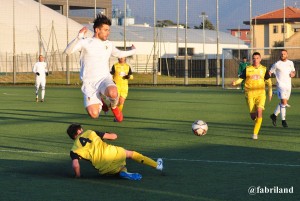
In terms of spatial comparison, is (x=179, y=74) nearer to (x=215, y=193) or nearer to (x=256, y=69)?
(x=256, y=69)

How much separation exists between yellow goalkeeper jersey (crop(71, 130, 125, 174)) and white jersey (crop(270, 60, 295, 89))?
11.3 m

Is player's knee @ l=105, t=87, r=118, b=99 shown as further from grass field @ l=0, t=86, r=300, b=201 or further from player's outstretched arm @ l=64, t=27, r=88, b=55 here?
grass field @ l=0, t=86, r=300, b=201

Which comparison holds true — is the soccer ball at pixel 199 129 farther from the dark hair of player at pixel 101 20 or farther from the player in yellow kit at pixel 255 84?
the dark hair of player at pixel 101 20

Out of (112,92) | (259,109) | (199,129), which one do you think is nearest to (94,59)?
(112,92)

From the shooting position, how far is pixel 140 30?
9656cm

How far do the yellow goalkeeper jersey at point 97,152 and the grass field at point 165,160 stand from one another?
23cm

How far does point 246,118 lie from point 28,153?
426 inches

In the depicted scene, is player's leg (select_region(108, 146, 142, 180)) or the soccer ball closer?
player's leg (select_region(108, 146, 142, 180))

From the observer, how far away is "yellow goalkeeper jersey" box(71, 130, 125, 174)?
1140 cm

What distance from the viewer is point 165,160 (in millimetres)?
13773

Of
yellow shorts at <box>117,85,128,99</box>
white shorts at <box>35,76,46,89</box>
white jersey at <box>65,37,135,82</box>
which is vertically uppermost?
white jersey at <box>65,37,135,82</box>

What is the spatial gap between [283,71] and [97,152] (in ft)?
38.4
